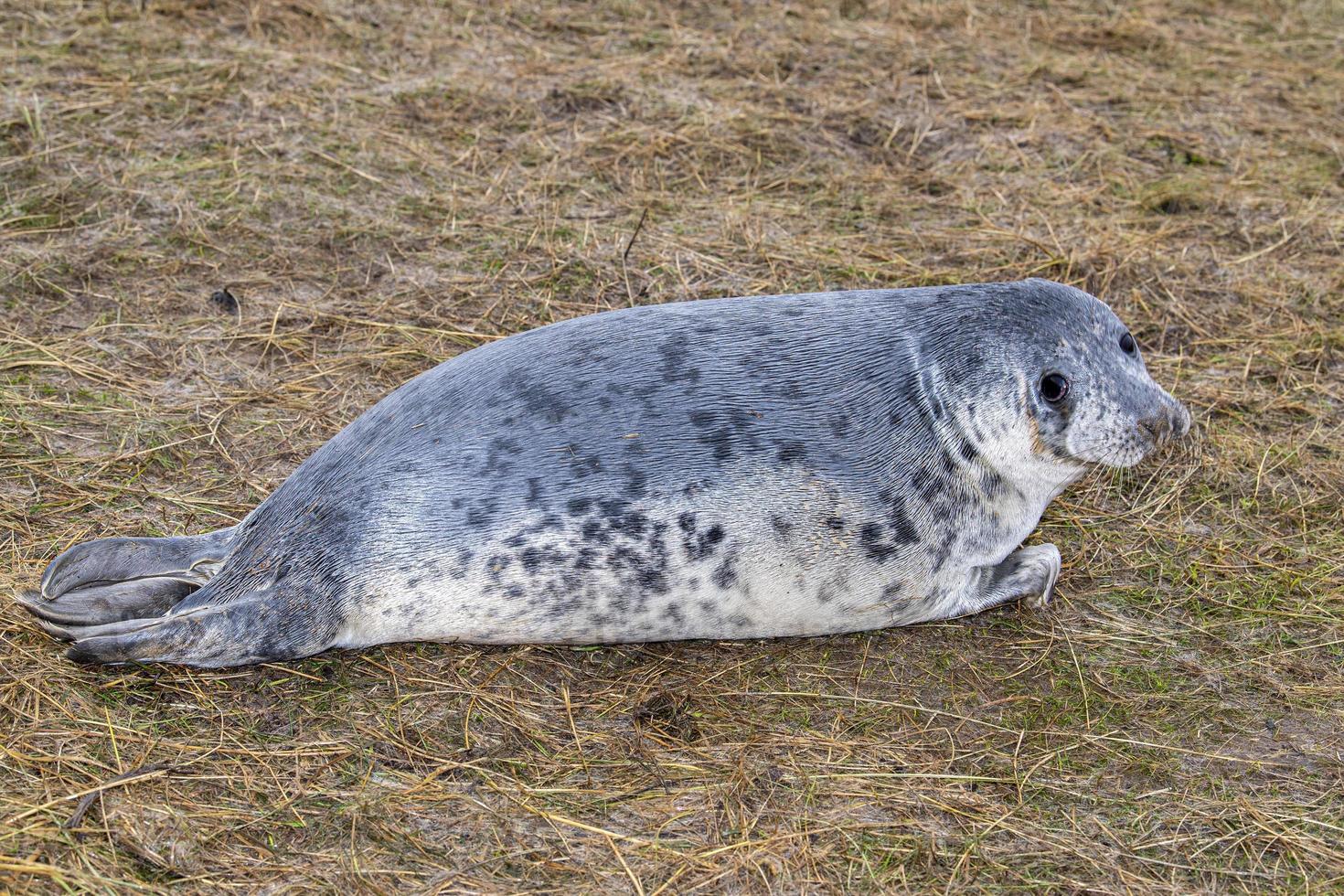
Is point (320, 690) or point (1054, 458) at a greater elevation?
point (1054, 458)

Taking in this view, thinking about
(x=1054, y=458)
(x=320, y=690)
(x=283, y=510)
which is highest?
(x=1054, y=458)

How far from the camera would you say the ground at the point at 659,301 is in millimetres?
2875

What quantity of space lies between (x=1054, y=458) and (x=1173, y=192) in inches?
104

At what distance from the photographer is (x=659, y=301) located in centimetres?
479

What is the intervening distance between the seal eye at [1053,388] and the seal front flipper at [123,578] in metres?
2.13

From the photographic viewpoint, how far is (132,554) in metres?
3.27

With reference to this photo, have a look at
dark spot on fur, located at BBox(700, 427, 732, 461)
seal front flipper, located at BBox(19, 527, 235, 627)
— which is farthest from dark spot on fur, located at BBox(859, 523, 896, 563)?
seal front flipper, located at BBox(19, 527, 235, 627)

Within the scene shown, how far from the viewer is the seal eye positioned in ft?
11.3

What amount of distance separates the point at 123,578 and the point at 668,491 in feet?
4.44

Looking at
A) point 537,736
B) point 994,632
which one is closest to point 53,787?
point 537,736

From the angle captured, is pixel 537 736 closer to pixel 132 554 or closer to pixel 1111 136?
pixel 132 554

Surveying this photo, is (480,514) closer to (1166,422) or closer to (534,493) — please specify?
(534,493)

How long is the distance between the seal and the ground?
0.13 metres

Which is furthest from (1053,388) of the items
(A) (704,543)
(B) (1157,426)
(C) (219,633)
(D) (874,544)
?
(C) (219,633)
